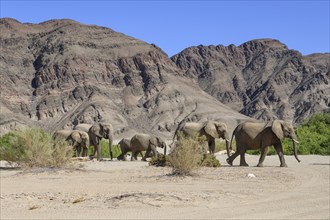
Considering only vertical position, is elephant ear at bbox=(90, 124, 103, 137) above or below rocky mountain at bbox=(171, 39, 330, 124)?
below

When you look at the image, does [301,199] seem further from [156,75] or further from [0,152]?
[156,75]

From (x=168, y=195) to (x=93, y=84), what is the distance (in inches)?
4747

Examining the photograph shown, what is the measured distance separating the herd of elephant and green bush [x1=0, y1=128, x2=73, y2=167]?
518cm

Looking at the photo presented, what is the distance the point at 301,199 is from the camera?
44.3ft

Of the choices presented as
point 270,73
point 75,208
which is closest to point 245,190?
point 75,208

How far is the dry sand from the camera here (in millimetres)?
11532

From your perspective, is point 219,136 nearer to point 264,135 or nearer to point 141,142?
point 264,135

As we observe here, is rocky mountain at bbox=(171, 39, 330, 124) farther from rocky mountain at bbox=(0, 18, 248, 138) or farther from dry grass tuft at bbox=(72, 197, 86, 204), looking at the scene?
dry grass tuft at bbox=(72, 197, 86, 204)

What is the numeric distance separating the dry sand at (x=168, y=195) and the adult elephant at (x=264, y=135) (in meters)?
2.53

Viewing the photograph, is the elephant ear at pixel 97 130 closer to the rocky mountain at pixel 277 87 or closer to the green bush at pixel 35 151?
the green bush at pixel 35 151

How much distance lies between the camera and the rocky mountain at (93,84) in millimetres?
119625

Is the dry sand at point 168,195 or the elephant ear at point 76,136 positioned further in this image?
the elephant ear at point 76,136

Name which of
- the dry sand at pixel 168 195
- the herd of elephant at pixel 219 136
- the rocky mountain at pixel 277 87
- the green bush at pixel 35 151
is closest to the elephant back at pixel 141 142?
the herd of elephant at pixel 219 136

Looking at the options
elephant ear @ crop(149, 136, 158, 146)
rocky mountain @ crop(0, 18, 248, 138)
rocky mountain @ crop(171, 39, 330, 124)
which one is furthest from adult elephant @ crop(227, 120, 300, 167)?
rocky mountain @ crop(171, 39, 330, 124)
